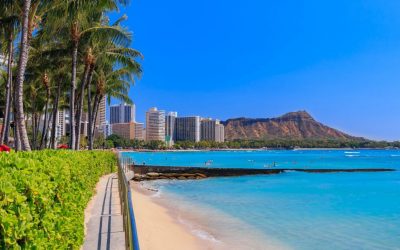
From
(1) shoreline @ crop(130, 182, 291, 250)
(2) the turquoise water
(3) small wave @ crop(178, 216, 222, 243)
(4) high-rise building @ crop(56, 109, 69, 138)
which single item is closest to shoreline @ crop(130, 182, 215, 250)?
(1) shoreline @ crop(130, 182, 291, 250)

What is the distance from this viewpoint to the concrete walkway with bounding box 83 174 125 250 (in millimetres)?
7074

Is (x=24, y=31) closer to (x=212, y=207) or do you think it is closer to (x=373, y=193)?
(x=212, y=207)

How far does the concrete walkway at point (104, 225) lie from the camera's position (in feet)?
23.2

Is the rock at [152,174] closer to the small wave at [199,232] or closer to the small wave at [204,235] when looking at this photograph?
the small wave at [199,232]

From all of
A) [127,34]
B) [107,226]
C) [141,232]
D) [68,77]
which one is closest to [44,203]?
[107,226]

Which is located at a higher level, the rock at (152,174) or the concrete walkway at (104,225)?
the concrete walkway at (104,225)

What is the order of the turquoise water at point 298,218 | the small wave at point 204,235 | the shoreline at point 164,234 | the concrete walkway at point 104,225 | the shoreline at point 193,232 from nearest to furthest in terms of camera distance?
the concrete walkway at point 104,225 < the shoreline at point 164,234 < the shoreline at point 193,232 < the small wave at point 204,235 < the turquoise water at point 298,218

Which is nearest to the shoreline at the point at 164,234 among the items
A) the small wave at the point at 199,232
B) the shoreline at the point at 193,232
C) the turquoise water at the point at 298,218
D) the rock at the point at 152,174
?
the shoreline at the point at 193,232

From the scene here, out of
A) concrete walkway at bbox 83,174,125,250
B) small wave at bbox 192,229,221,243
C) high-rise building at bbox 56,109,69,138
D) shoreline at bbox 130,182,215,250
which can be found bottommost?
small wave at bbox 192,229,221,243

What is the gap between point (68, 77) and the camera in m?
28.6

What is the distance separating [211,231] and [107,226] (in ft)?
22.3

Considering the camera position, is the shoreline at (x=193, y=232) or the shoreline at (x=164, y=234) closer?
the shoreline at (x=164, y=234)

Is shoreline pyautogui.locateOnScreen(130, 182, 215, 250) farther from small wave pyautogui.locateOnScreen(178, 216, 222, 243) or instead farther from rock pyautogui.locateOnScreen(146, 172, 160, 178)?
rock pyautogui.locateOnScreen(146, 172, 160, 178)

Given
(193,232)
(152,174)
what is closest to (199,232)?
(193,232)
